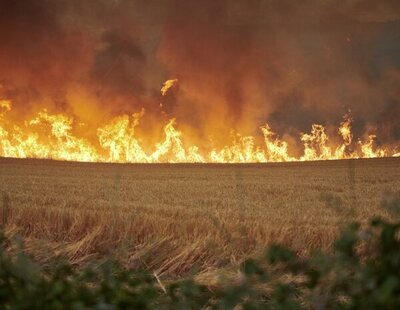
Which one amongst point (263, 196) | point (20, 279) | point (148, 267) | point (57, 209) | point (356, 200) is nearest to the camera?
point (20, 279)

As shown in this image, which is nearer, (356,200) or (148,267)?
(148,267)

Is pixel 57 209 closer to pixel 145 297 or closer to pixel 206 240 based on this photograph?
pixel 206 240

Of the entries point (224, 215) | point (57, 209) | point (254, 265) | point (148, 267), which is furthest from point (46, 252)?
point (254, 265)

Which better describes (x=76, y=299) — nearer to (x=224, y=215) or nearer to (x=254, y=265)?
(x=254, y=265)

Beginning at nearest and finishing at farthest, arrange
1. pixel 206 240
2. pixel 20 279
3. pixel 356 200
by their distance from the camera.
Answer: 1. pixel 20 279
2. pixel 206 240
3. pixel 356 200

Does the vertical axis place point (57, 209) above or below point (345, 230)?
above

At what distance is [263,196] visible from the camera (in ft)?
59.1

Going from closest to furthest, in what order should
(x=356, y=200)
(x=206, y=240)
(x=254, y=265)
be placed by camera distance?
(x=254, y=265)
(x=206, y=240)
(x=356, y=200)

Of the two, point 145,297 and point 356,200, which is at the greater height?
point 356,200

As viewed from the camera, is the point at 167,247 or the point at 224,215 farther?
the point at 224,215

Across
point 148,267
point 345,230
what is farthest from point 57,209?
point 345,230

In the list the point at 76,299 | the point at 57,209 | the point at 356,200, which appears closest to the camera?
the point at 76,299

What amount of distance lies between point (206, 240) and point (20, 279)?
18.4 feet

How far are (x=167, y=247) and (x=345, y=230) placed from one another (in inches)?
254
